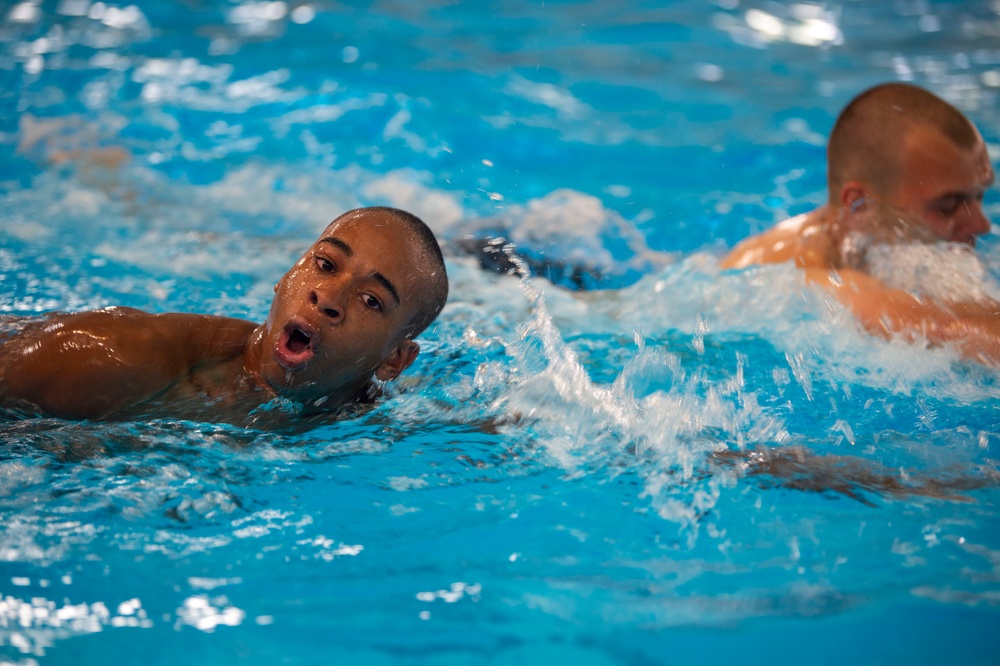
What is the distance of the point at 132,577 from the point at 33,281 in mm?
2296

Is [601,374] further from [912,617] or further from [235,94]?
[235,94]

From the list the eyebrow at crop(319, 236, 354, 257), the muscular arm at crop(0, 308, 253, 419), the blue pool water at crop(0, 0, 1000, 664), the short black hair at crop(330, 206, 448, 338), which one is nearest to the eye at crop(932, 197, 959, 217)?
the blue pool water at crop(0, 0, 1000, 664)

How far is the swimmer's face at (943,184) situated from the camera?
4023mm

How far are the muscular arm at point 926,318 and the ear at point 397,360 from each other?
69.3 inches

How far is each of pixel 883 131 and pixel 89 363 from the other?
331 cm

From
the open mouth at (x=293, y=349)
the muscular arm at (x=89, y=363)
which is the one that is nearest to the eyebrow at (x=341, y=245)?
the open mouth at (x=293, y=349)

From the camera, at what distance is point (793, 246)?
14.0ft

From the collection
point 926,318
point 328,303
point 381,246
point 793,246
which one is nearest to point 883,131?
point 793,246

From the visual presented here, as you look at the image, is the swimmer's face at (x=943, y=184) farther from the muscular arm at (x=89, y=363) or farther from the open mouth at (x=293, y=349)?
the muscular arm at (x=89, y=363)

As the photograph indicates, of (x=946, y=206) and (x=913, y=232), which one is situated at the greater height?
(x=946, y=206)

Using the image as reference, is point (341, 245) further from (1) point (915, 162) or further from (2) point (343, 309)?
(1) point (915, 162)

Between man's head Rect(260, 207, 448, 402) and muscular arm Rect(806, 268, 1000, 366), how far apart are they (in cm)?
174

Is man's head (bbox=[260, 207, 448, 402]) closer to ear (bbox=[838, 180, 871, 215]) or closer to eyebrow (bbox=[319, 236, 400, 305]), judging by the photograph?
eyebrow (bbox=[319, 236, 400, 305])

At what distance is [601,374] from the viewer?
3.47 m
